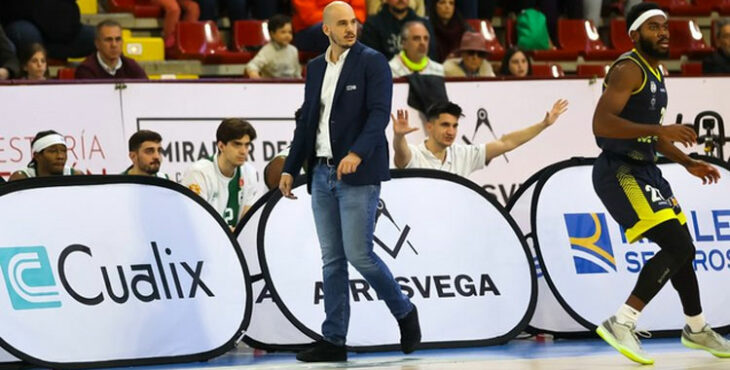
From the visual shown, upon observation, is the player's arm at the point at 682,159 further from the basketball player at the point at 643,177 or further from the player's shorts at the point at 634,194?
the player's shorts at the point at 634,194

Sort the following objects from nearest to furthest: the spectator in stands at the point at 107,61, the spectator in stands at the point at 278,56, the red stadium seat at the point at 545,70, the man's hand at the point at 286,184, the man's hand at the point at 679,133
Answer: the man's hand at the point at 679,133 < the man's hand at the point at 286,184 < the spectator in stands at the point at 107,61 < the spectator in stands at the point at 278,56 < the red stadium seat at the point at 545,70

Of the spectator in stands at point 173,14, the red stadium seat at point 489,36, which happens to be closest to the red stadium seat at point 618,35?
the red stadium seat at point 489,36

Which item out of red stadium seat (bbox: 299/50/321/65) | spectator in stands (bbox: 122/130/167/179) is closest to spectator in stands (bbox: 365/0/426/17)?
red stadium seat (bbox: 299/50/321/65)

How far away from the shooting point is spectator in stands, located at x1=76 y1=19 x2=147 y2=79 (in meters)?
12.5

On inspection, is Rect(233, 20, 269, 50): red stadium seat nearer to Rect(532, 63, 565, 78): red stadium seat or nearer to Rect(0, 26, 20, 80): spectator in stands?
Rect(532, 63, 565, 78): red stadium seat

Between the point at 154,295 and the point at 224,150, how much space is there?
2039 mm

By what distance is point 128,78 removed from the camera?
12336mm

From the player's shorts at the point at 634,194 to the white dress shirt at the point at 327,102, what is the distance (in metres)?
1.59

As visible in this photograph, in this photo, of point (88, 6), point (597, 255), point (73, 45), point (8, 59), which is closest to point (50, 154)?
point (8, 59)

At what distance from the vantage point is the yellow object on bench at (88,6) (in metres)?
15.4

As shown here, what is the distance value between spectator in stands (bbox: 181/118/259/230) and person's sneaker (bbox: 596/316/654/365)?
3.25m

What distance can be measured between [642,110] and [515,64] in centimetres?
628

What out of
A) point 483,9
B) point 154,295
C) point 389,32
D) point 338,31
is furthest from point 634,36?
point 483,9

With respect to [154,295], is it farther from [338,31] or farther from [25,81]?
[25,81]
